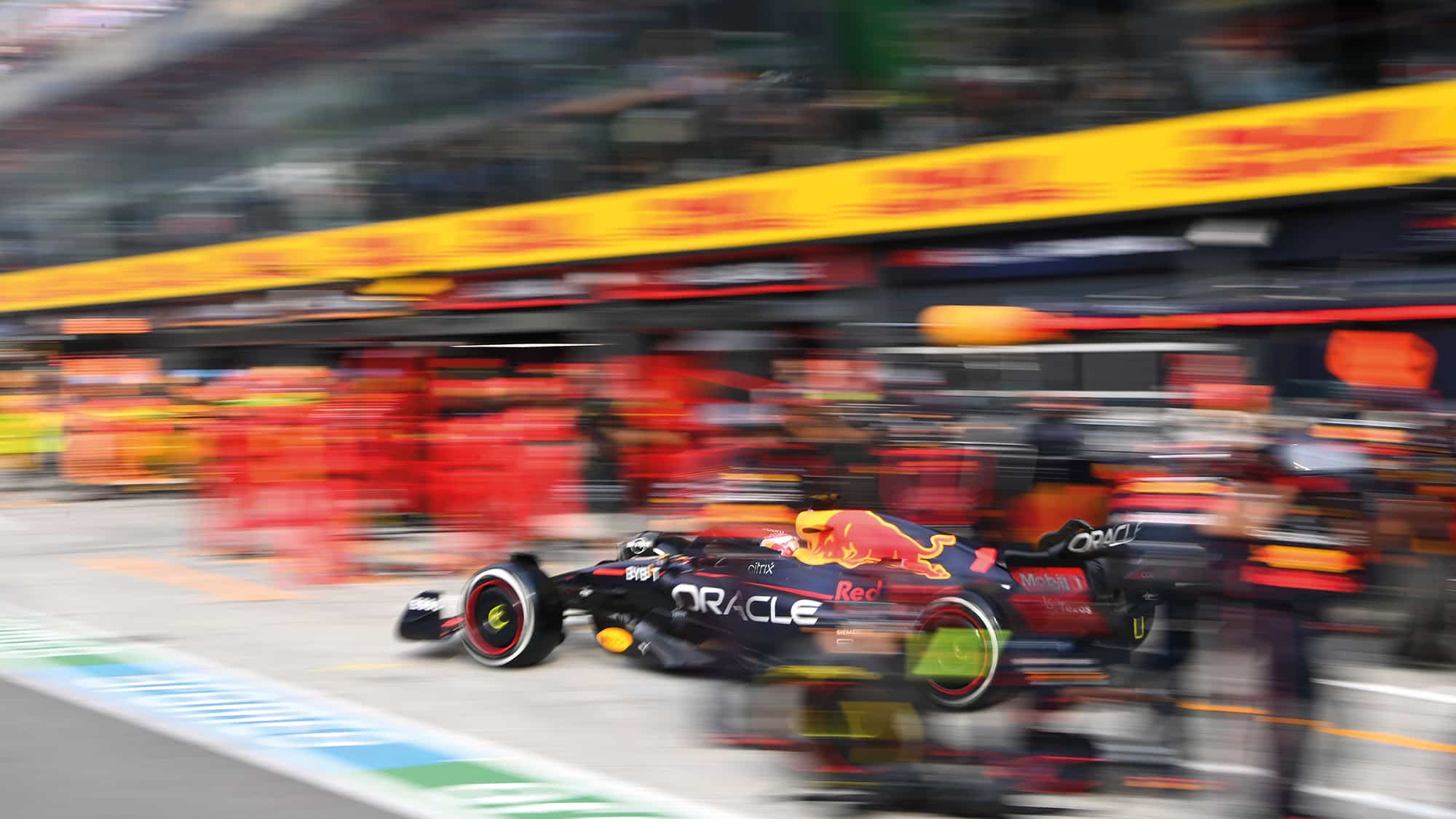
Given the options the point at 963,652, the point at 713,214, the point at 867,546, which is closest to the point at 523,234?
the point at 713,214

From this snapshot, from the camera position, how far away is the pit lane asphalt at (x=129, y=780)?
196 inches

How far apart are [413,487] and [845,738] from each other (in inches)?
327

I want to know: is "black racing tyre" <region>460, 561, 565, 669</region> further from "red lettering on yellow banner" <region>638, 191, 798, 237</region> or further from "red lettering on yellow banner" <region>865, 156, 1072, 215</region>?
"red lettering on yellow banner" <region>638, 191, 798, 237</region>

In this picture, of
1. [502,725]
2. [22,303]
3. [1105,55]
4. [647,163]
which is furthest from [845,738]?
[22,303]

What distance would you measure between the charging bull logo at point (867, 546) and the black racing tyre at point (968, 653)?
0.85 metres

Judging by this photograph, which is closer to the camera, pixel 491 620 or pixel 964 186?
pixel 491 620

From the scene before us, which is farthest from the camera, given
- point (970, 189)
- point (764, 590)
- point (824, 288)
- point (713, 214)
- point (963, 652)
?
point (713, 214)

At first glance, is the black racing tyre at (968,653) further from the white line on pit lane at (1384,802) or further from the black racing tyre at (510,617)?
the black racing tyre at (510,617)

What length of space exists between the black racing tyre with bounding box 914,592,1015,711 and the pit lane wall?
16.5ft

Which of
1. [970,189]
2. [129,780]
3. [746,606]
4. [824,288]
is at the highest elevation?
[970,189]

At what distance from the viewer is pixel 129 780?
534cm

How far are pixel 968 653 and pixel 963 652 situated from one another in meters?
0.02

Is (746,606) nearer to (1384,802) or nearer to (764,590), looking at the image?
(764,590)

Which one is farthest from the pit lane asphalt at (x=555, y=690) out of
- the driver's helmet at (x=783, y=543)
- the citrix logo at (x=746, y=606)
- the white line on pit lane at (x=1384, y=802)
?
the driver's helmet at (x=783, y=543)
